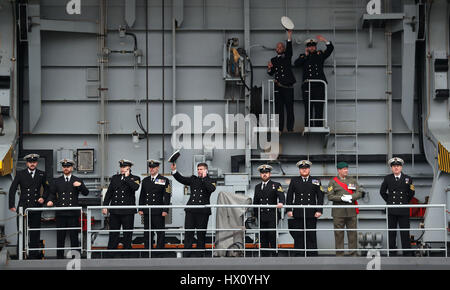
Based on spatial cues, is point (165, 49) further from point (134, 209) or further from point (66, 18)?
point (134, 209)

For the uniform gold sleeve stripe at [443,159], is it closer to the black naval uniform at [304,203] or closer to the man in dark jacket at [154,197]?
the black naval uniform at [304,203]

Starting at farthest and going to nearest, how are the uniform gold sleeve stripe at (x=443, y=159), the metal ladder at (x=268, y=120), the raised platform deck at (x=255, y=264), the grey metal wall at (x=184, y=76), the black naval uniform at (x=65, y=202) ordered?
the grey metal wall at (x=184, y=76)
the metal ladder at (x=268, y=120)
the uniform gold sleeve stripe at (x=443, y=159)
the black naval uniform at (x=65, y=202)
the raised platform deck at (x=255, y=264)

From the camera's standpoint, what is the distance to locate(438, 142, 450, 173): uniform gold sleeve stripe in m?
13.6

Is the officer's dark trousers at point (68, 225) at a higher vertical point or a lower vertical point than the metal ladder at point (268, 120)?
lower

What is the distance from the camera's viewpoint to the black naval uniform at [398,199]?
40.9ft

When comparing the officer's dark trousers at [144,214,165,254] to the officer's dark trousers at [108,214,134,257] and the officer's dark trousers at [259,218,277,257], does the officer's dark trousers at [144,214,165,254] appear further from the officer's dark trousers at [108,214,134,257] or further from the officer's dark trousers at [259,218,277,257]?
the officer's dark trousers at [259,218,277,257]

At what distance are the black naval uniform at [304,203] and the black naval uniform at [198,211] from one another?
1300 millimetres

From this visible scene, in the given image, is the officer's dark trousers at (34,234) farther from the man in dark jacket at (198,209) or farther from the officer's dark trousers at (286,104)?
the officer's dark trousers at (286,104)

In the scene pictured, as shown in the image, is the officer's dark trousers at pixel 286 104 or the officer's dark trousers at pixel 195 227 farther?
the officer's dark trousers at pixel 286 104

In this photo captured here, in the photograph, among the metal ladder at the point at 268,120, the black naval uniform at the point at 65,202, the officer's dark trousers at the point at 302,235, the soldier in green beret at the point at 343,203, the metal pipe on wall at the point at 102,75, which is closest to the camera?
the officer's dark trousers at the point at 302,235

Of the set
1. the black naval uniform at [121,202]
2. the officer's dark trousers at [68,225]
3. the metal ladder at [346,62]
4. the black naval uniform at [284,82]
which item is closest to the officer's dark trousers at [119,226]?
the black naval uniform at [121,202]

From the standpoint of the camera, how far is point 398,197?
12.6 metres

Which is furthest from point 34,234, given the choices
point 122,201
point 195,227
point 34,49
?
point 34,49

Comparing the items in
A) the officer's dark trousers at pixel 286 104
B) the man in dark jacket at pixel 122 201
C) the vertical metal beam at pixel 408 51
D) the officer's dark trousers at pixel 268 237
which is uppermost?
the vertical metal beam at pixel 408 51
